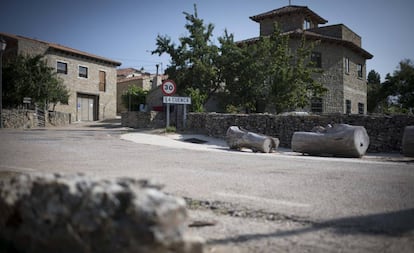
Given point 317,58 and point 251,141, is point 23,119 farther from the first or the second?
point 317,58

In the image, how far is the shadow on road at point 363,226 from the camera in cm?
316

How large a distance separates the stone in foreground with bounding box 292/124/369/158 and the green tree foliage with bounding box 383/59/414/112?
24.3m

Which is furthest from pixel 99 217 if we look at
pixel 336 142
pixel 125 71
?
pixel 125 71

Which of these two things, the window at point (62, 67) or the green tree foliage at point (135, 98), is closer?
the window at point (62, 67)

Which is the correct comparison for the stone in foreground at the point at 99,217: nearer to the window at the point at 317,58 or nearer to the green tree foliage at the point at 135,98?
the window at the point at 317,58

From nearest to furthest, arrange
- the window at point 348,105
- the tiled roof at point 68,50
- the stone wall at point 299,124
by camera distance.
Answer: the stone wall at point 299,124 → the window at point 348,105 → the tiled roof at point 68,50

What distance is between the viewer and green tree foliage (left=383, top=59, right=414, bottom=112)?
32.9 metres

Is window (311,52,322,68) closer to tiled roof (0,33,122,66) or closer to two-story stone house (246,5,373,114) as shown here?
two-story stone house (246,5,373,114)

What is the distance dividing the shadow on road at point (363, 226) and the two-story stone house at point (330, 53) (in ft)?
79.7

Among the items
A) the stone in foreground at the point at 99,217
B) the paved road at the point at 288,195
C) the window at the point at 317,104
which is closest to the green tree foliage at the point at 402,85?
the window at the point at 317,104

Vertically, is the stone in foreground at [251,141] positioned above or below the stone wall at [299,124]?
below

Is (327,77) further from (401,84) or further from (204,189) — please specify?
(204,189)

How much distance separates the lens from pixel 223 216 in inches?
150

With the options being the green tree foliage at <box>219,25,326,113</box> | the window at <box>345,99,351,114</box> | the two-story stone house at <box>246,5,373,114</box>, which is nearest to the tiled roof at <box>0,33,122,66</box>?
the two-story stone house at <box>246,5,373,114</box>
